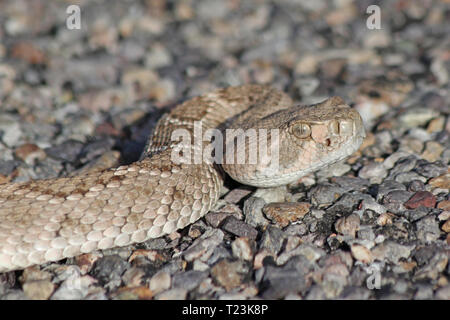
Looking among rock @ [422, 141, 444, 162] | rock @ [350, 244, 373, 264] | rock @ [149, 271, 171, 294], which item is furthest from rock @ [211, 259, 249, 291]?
rock @ [422, 141, 444, 162]

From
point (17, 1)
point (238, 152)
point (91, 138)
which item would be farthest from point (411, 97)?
point (17, 1)

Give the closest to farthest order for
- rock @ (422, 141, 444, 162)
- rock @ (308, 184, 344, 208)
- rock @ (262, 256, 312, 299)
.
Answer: rock @ (262, 256, 312, 299) → rock @ (308, 184, 344, 208) → rock @ (422, 141, 444, 162)

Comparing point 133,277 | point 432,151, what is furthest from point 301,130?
point 133,277

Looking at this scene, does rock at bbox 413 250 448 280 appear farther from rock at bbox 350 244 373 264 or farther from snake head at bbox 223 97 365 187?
snake head at bbox 223 97 365 187

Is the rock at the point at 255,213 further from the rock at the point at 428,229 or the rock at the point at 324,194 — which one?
the rock at the point at 428,229

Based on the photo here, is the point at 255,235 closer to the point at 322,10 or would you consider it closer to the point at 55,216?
the point at 55,216

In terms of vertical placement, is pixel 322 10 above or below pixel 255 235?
above

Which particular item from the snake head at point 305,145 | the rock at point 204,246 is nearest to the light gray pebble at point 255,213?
the snake head at point 305,145
